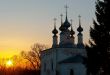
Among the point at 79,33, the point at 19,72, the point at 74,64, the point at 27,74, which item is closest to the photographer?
the point at 74,64

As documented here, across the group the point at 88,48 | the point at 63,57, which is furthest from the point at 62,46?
the point at 88,48

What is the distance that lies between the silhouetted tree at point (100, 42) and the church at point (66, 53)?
2788 cm

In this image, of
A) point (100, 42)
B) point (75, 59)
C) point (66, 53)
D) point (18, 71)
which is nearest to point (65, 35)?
point (66, 53)

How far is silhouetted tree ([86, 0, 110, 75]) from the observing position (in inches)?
1604

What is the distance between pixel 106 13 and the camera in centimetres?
4091

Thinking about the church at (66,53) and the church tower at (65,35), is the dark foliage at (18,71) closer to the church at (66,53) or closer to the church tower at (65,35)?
the church at (66,53)

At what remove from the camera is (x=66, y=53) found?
74.1 metres

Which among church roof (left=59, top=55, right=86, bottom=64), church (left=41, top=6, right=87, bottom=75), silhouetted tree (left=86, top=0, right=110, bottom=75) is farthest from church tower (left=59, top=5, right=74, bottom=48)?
silhouetted tree (left=86, top=0, right=110, bottom=75)

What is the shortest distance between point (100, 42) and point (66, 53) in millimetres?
33232

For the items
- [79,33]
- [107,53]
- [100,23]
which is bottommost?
[107,53]

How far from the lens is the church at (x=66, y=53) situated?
7025 centimetres

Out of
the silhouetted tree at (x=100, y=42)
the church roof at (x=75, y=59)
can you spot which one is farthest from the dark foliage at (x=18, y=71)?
the silhouetted tree at (x=100, y=42)

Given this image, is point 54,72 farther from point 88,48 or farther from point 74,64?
point 88,48

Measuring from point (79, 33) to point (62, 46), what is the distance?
14.6 feet
